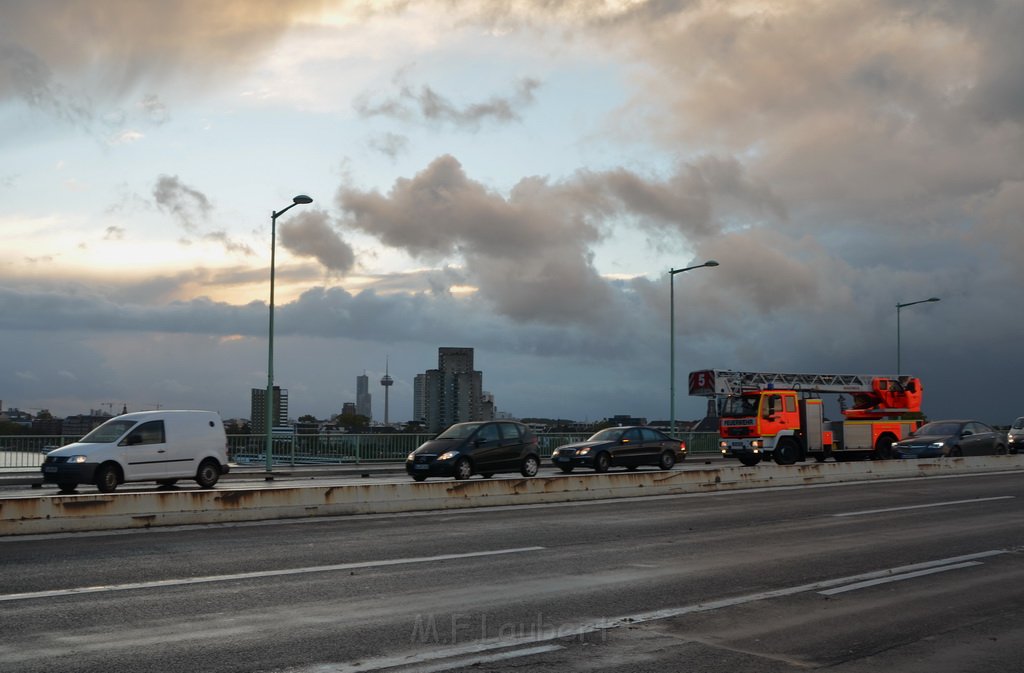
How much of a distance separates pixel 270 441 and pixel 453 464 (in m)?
11.0

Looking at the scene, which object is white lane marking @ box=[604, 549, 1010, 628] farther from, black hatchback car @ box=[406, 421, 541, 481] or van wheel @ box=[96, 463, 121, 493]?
van wheel @ box=[96, 463, 121, 493]

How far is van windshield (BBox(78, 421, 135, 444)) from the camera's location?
852 inches

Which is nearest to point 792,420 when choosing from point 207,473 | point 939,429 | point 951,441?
point 939,429

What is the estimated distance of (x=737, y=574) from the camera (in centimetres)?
984

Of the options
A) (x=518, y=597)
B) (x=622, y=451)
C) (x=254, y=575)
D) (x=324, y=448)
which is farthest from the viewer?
(x=324, y=448)

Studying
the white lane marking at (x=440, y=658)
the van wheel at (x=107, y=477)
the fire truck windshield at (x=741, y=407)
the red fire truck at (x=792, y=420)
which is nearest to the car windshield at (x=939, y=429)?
the red fire truck at (x=792, y=420)

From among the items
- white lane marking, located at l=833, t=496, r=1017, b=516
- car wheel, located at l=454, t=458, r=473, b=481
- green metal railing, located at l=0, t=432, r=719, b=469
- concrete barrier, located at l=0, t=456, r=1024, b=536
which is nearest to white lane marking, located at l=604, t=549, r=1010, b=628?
white lane marking, located at l=833, t=496, r=1017, b=516

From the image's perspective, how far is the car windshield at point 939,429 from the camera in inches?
1254

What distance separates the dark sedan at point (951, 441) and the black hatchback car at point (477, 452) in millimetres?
13225

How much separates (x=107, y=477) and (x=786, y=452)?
900 inches

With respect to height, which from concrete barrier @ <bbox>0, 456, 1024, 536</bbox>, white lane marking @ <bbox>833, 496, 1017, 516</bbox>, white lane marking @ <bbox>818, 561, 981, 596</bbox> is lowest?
white lane marking @ <bbox>833, 496, 1017, 516</bbox>

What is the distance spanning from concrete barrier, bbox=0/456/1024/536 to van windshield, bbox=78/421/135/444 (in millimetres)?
7148

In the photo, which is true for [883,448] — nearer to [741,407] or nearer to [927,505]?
[741,407]

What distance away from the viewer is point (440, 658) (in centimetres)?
636
